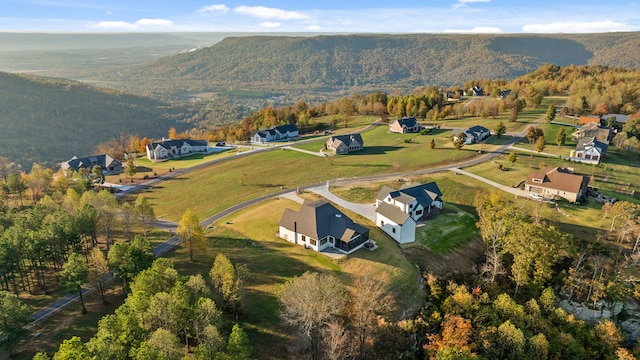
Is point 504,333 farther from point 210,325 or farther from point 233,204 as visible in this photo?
point 233,204

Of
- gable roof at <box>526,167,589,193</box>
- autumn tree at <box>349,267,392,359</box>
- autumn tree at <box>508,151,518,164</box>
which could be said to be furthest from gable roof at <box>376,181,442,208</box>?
autumn tree at <box>508,151,518,164</box>

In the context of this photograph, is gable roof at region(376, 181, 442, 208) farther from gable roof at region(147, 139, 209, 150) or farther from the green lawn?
gable roof at region(147, 139, 209, 150)

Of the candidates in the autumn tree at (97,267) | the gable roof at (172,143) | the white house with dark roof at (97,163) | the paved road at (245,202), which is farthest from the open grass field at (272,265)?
the gable roof at (172,143)

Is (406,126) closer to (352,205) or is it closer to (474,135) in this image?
(474,135)

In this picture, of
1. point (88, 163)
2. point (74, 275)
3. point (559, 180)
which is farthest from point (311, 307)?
point (88, 163)

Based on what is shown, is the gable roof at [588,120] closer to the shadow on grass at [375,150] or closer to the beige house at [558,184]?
the beige house at [558,184]

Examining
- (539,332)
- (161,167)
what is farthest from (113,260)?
(161,167)
